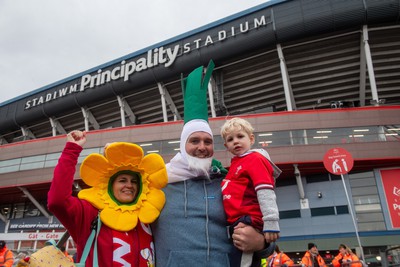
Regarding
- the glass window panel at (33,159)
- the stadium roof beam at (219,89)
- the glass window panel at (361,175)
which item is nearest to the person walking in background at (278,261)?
the glass window panel at (361,175)

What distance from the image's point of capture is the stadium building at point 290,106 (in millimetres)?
18938

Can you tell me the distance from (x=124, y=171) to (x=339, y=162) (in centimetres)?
979

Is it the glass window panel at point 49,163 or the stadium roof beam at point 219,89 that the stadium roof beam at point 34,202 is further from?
the stadium roof beam at point 219,89

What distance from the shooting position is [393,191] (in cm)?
1862

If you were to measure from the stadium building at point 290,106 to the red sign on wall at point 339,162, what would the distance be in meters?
8.33

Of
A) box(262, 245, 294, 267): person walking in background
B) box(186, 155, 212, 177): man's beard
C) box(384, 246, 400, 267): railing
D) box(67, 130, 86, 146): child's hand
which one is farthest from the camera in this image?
box(262, 245, 294, 267): person walking in background

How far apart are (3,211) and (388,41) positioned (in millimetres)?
35736

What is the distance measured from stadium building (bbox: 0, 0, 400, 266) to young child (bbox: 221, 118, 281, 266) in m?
14.2

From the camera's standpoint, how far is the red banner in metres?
18.1

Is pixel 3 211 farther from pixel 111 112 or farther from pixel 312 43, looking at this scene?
pixel 312 43

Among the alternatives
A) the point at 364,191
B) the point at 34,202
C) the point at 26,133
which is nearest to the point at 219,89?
the point at 364,191

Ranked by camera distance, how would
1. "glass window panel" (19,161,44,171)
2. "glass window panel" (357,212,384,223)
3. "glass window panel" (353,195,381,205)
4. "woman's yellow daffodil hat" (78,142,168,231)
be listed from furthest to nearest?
"glass window panel" (19,161,44,171) → "glass window panel" (353,195,381,205) → "glass window panel" (357,212,384,223) → "woman's yellow daffodil hat" (78,142,168,231)

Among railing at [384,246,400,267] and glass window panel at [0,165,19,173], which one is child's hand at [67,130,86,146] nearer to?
railing at [384,246,400,267]

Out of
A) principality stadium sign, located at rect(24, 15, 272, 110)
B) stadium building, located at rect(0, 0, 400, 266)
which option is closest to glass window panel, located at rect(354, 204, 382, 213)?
stadium building, located at rect(0, 0, 400, 266)
